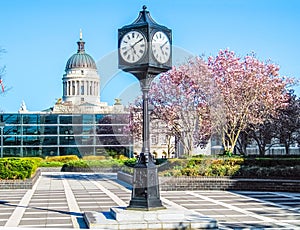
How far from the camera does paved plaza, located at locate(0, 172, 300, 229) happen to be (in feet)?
36.8

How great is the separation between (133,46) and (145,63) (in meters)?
0.48

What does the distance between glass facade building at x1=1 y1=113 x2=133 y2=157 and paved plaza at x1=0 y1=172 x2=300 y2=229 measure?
147 feet

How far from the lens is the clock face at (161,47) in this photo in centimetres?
1061

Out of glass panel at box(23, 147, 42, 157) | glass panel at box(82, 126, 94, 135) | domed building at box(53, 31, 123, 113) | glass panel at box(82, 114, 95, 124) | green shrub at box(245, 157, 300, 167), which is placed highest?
domed building at box(53, 31, 123, 113)

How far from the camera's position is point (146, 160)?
10.6m

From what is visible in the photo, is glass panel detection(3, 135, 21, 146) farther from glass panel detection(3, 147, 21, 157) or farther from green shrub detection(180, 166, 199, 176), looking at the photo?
green shrub detection(180, 166, 199, 176)

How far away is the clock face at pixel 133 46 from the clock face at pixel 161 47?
0.22 meters

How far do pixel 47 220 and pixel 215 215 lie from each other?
3.88 meters

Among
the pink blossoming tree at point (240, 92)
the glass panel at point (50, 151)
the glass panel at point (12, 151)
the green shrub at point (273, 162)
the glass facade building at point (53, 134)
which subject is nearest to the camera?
the green shrub at point (273, 162)

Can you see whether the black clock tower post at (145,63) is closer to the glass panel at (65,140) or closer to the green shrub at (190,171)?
the green shrub at (190,171)

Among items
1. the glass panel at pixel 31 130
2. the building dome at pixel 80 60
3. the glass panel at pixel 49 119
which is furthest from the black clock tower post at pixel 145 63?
the building dome at pixel 80 60

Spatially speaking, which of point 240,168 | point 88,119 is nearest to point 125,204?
point 240,168

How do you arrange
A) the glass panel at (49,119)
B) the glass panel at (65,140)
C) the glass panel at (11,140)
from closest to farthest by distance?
1. the glass panel at (11,140)
2. the glass panel at (65,140)
3. the glass panel at (49,119)

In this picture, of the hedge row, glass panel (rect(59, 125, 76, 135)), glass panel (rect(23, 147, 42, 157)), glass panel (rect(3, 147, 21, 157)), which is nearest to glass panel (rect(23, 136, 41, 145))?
glass panel (rect(23, 147, 42, 157))
